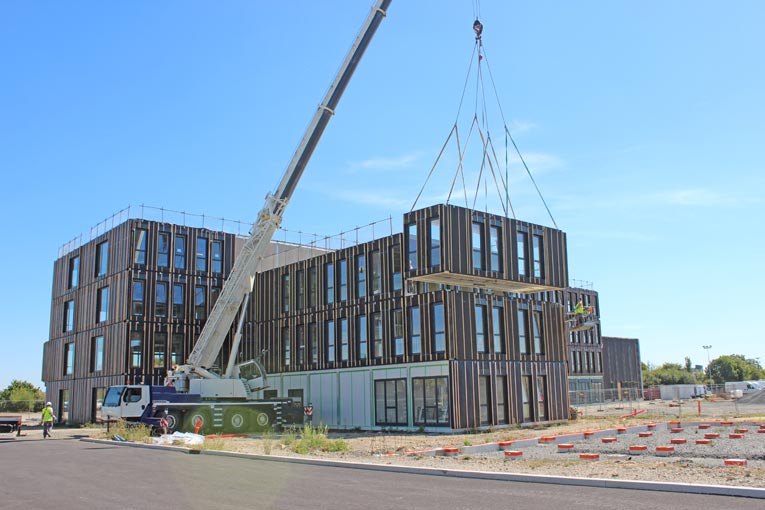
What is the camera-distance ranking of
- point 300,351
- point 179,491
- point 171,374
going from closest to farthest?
point 179,491 < point 171,374 < point 300,351

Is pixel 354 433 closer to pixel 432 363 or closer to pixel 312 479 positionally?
pixel 432 363

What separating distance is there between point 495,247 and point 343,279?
30.3 feet

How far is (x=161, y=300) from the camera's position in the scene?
45.4 metres

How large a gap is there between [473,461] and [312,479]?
5.12 metres

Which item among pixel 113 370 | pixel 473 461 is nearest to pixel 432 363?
pixel 473 461

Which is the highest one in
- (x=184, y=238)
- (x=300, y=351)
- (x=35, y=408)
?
(x=184, y=238)

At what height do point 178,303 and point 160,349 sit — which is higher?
point 178,303

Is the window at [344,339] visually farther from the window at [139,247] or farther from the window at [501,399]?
the window at [139,247]

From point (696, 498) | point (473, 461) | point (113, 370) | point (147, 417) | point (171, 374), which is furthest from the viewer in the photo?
point (113, 370)

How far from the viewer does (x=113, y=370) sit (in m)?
44.2

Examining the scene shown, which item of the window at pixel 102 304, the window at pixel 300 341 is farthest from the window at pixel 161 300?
the window at pixel 300 341

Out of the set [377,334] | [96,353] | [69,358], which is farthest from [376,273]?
[69,358]

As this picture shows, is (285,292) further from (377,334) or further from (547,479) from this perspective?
(547,479)

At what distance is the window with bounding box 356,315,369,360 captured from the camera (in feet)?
119
